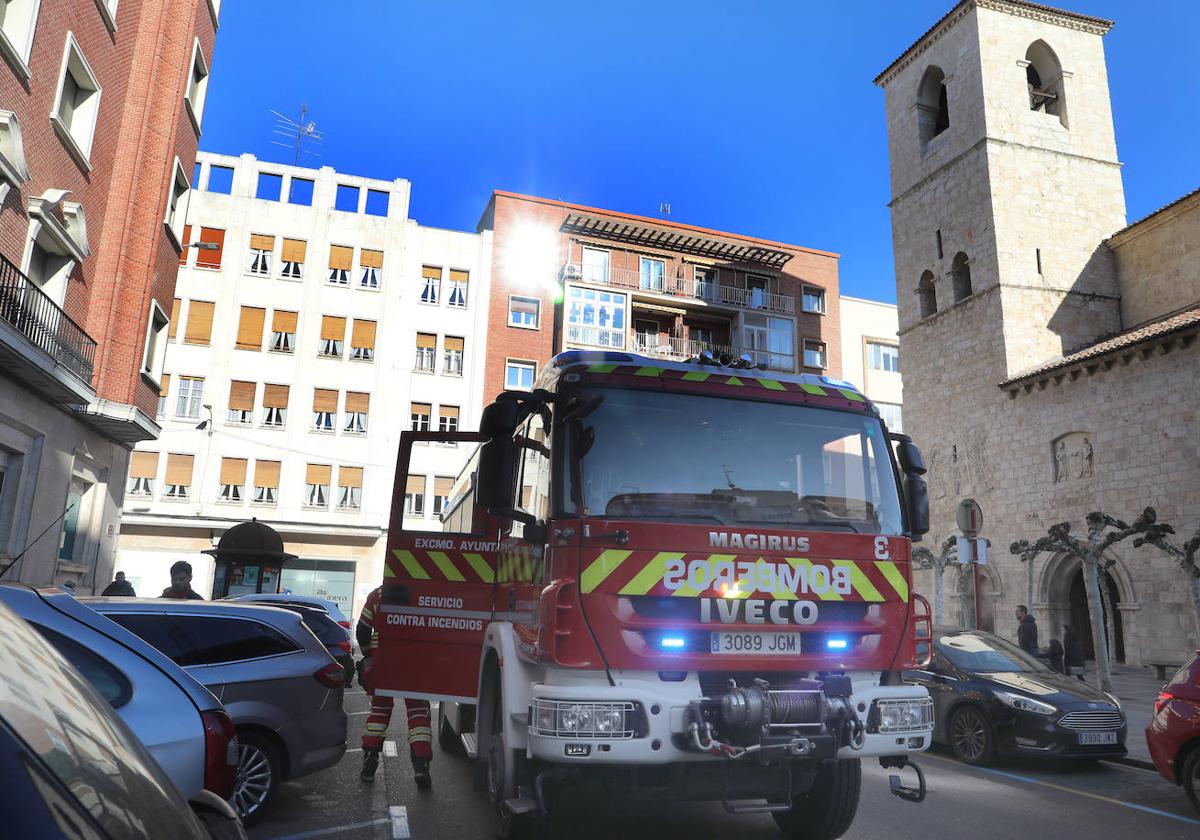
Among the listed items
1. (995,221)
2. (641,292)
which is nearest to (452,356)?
(641,292)

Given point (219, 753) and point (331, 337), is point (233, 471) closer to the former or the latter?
point (331, 337)

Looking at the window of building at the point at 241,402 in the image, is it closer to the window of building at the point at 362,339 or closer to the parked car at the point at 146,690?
the window of building at the point at 362,339

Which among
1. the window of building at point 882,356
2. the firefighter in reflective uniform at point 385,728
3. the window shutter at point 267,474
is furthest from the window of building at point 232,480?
the window of building at point 882,356

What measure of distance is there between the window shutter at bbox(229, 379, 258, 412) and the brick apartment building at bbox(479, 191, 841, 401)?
9.13m

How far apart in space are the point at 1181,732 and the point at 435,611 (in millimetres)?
6241

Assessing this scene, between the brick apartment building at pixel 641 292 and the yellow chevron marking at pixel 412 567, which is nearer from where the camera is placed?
the yellow chevron marking at pixel 412 567

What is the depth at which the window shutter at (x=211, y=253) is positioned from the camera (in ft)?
111

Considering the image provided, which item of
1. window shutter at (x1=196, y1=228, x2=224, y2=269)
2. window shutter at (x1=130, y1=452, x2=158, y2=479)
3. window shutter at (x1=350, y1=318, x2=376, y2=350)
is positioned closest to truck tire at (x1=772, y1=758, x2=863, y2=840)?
window shutter at (x1=130, y1=452, x2=158, y2=479)

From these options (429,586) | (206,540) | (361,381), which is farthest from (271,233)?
(429,586)

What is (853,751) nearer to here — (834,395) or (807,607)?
(807,607)

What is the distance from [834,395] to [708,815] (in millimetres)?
3391

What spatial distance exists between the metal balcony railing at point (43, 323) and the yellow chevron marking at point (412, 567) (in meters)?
8.28

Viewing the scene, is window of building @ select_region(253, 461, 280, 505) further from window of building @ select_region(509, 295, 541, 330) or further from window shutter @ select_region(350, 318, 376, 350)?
window of building @ select_region(509, 295, 541, 330)

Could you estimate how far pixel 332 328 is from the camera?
34.6 metres
